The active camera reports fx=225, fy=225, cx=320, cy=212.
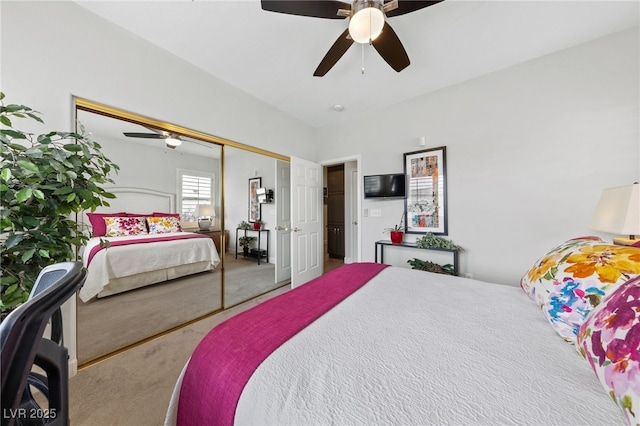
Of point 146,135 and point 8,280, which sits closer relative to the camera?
point 8,280

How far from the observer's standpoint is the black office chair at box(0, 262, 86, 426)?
1.34 ft

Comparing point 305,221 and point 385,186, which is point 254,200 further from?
point 385,186

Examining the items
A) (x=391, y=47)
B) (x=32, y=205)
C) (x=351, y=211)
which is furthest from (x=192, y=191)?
(x=351, y=211)

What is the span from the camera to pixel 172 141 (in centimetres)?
231

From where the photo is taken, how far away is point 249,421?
68 centimetres

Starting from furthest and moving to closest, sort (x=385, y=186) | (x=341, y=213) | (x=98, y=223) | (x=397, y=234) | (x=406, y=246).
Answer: (x=341, y=213)
(x=385, y=186)
(x=397, y=234)
(x=406, y=246)
(x=98, y=223)

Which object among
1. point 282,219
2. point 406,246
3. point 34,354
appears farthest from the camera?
point 282,219

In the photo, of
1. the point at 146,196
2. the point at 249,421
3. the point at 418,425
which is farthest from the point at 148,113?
the point at 418,425

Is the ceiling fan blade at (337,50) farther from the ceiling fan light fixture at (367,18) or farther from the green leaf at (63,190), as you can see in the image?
the green leaf at (63,190)

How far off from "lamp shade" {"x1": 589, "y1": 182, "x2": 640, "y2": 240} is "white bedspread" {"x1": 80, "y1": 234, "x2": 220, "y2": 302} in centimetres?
347

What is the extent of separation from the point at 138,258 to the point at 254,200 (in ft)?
4.80

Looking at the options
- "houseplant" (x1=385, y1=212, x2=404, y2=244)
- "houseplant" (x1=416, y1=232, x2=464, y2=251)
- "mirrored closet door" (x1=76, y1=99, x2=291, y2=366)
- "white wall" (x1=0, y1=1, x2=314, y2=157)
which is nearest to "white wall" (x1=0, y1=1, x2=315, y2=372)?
"white wall" (x1=0, y1=1, x2=314, y2=157)

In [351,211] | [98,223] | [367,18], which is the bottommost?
[98,223]

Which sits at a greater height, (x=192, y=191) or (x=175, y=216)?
(x=192, y=191)
